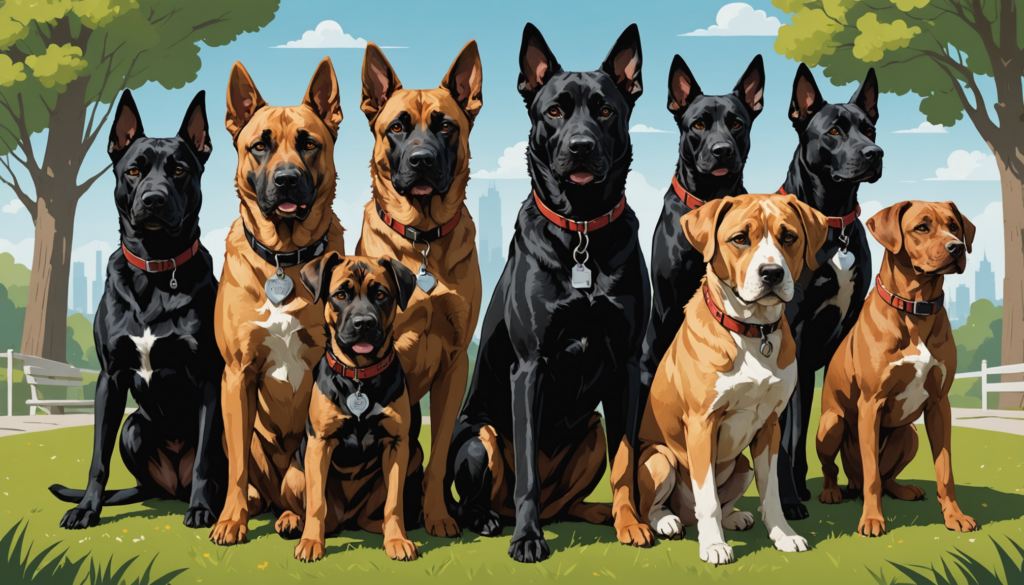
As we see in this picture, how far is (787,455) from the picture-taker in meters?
5.02

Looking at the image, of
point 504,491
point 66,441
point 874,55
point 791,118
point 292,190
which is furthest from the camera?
point 874,55

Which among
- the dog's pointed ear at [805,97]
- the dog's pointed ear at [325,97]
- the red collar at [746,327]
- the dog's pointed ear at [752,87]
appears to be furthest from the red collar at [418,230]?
the dog's pointed ear at [805,97]

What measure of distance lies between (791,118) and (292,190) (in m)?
3.42

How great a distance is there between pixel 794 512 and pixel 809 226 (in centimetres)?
192

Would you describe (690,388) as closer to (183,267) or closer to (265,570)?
(265,570)

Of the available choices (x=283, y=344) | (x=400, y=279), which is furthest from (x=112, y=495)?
(x=400, y=279)

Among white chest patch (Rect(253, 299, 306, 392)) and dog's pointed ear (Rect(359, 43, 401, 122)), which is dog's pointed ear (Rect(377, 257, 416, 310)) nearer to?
white chest patch (Rect(253, 299, 306, 392))

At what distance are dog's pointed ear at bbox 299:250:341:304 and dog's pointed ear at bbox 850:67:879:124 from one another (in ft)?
12.1

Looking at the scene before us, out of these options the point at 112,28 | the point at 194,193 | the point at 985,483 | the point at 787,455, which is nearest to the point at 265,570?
the point at 194,193

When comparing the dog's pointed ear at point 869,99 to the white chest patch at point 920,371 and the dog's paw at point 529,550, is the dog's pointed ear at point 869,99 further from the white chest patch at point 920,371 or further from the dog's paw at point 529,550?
the dog's paw at point 529,550

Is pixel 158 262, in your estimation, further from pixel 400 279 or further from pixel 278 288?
pixel 400 279

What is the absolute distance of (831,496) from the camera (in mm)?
5430

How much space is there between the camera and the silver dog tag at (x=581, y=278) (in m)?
4.48

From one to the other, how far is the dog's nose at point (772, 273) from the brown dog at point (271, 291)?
2.44m
